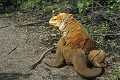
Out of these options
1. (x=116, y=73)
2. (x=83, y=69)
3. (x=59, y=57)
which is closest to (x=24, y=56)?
(x=59, y=57)

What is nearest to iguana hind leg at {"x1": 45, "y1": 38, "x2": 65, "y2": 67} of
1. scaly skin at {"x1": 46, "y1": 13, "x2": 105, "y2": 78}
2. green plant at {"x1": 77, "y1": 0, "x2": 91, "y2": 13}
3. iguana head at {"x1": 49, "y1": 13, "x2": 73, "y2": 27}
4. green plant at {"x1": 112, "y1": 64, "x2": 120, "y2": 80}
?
scaly skin at {"x1": 46, "y1": 13, "x2": 105, "y2": 78}

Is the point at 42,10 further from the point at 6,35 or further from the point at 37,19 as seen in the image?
the point at 6,35

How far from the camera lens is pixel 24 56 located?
5.62 meters

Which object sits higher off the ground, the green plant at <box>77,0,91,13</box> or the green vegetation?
the green plant at <box>77,0,91,13</box>

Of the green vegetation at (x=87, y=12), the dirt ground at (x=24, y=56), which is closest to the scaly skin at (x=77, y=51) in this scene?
the dirt ground at (x=24, y=56)

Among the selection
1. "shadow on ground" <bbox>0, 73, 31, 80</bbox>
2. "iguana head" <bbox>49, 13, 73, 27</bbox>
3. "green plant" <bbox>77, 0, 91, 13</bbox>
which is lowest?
"shadow on ground" <bbox>0, 73, 31, 80</bbox>

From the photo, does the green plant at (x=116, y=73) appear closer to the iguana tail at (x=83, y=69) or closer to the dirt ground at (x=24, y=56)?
the dirt ground at (x=24, y=56)

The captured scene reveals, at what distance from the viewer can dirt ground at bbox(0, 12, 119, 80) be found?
4.96 metres

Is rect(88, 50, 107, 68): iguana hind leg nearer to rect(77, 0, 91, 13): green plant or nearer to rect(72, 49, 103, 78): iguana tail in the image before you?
rect(72, 49, 103, 78): iguana tail

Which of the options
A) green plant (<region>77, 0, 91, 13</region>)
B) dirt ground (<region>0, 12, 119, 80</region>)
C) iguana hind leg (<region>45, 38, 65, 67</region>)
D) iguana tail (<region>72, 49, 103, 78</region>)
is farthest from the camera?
green plant (<region>77, 0, 91, 13</region>)

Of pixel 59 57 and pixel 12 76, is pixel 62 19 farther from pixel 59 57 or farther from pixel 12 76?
pixel 12 76

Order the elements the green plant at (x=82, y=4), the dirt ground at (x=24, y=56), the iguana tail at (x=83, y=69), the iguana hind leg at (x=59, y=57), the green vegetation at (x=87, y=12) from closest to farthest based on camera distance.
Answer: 1. the iguana tail at (x=83, y=69)
2. the dirt ground at (x=24, y=56)
3. the iguana hind leg at (x=59, y=57)
4. the green vegetation at (x=87, y=12)
5. the green plant at (x=82, y=4)

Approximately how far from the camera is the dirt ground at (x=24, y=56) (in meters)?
4.96

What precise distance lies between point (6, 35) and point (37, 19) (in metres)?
1.01
